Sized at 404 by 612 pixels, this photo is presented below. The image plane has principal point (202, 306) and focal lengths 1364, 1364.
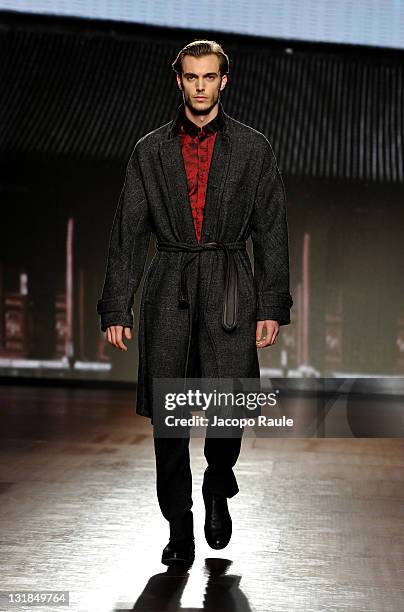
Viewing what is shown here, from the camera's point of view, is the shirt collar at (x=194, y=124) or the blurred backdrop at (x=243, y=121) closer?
the shirt collar at (x=194, y=124)

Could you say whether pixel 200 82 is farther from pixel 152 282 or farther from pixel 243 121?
pixel 243 121

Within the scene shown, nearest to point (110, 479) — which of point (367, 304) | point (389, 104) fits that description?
point (367, 304)

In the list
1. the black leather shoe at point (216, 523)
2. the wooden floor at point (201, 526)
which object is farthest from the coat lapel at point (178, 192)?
the wooden floor at point (201, 526)

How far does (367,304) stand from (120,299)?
5.09 meters

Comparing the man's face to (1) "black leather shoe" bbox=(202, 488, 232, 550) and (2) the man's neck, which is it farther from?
(1) "black leather shoe" bbox=(202, 488, 232, 550)

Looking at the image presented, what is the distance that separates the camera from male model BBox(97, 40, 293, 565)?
2.98 metres

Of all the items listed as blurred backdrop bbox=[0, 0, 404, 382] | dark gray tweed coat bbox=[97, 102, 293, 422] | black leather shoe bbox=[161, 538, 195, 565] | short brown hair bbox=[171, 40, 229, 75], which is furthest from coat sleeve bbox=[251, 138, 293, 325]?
blurred backdrop bbox=[0, 0, 404, 382]

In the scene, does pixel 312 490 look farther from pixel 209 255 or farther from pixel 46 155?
pixel 46 155

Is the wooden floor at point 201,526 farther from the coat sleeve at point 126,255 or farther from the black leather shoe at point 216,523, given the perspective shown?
the coat sleeve at point 126,255

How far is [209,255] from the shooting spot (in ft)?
9.81

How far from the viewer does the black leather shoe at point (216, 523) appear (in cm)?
307

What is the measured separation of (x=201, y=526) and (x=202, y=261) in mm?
826
